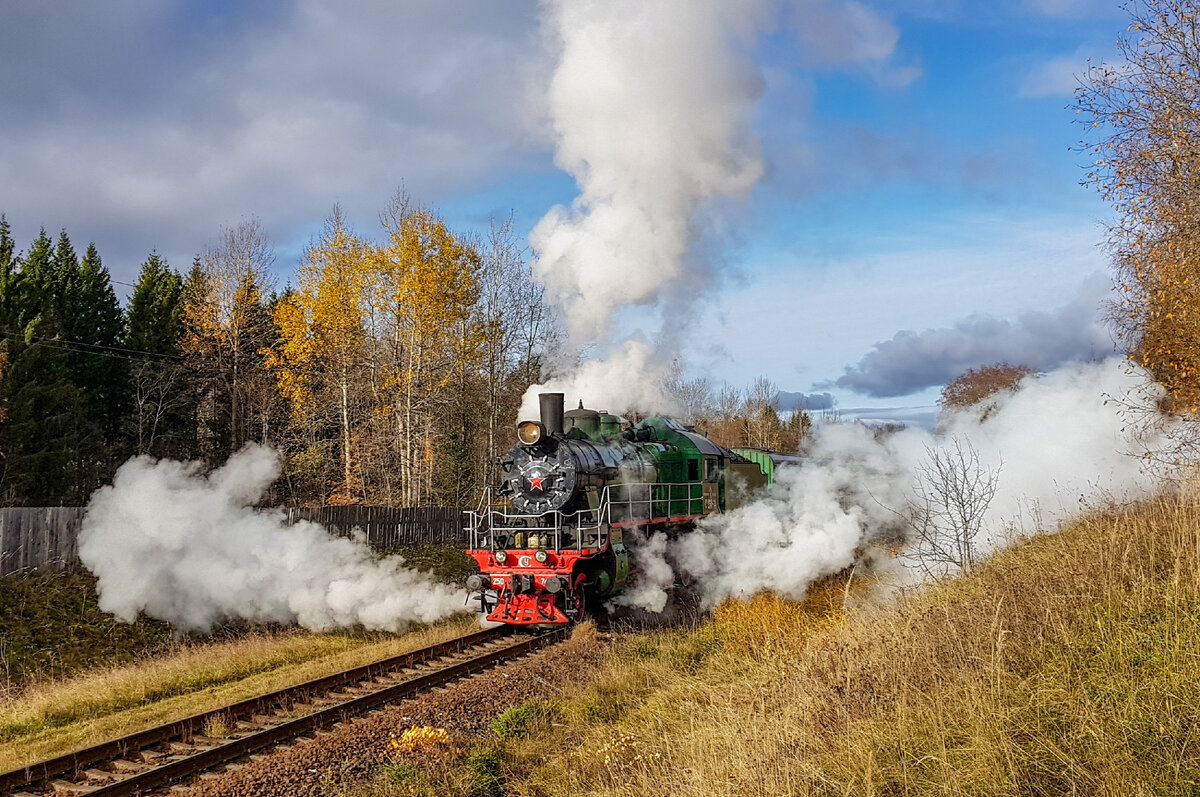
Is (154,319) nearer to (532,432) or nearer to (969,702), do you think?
(532,432)

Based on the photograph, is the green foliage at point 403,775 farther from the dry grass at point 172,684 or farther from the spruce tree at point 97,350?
the spruce tree at point 97,350

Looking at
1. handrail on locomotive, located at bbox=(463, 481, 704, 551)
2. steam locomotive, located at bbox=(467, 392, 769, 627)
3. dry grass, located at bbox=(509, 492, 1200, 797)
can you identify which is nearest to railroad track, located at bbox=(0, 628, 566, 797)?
steam locomotive, located at bbox=(467, 392, 769, 627)

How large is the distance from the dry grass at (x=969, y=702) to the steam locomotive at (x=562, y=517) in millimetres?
4860

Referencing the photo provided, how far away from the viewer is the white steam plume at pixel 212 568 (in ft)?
54.9

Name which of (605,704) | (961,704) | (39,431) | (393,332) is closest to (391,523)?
(393,332)

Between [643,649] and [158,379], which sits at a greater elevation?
[158,379]

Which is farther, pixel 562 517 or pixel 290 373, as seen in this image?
pixel 290 373

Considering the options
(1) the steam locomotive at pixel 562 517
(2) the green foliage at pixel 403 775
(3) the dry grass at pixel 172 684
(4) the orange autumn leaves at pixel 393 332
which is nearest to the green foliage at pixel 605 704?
(2) the green foliage at pixel 403 775

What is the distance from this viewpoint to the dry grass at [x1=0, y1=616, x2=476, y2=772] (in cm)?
1016

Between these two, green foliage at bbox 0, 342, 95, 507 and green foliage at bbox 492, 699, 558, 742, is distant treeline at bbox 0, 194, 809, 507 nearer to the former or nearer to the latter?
green foliage at bbox 0, 342, 95, 507

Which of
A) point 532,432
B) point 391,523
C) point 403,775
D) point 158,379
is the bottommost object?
point 403,775

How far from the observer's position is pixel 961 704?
19.2 ft

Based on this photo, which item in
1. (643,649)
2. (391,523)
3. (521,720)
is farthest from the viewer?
(391,523)

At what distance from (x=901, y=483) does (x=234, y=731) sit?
1397cm
